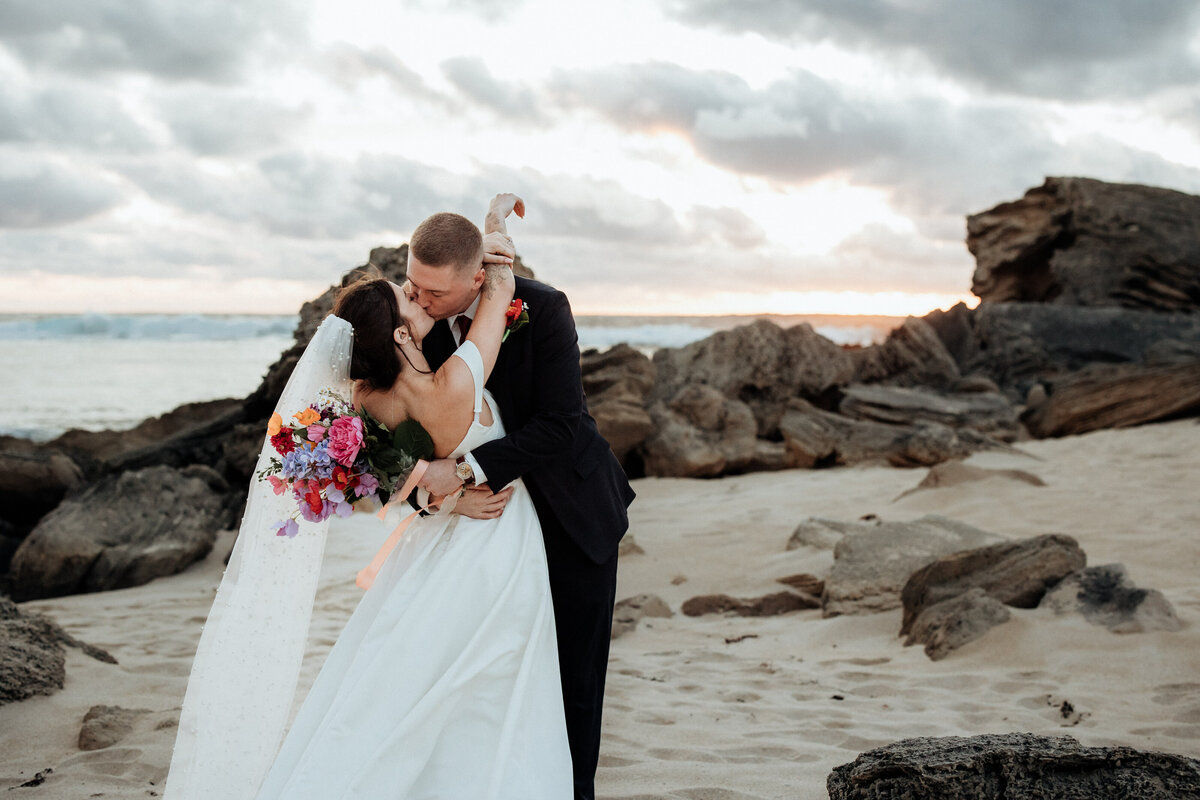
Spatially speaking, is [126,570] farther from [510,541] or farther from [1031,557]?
[1031,557]

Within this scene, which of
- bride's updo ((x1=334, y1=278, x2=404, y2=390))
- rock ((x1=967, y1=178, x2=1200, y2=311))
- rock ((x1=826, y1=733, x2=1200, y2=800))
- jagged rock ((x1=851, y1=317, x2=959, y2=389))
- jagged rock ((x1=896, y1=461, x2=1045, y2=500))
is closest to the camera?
rock ((x1=826, y1=733, x2=1200, y2=800))

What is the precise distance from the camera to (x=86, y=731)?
13.2 feet

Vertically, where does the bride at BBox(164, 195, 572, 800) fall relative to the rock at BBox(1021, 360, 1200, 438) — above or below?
below

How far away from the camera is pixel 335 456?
2.67m

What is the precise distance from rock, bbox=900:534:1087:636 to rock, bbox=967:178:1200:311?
12652mm

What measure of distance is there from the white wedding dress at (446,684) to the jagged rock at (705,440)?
311 inches

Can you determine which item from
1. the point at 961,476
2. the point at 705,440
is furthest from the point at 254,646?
the point at 705,440

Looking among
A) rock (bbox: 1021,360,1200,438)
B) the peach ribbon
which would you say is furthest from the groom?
rock (bbox: 1021,360,1200,438)

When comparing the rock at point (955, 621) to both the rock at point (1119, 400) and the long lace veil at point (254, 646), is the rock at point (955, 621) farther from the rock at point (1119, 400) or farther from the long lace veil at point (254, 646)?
the rock at point (1119, 400)

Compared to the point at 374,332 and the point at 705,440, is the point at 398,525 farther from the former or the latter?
the point at 705,440

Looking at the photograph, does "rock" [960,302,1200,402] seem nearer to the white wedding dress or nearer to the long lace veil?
the white wedding dress

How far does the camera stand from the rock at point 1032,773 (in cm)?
246

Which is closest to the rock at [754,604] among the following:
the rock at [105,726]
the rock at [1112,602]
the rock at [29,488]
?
the rock at [1112,602]

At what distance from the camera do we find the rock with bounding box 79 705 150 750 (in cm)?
→ 397
